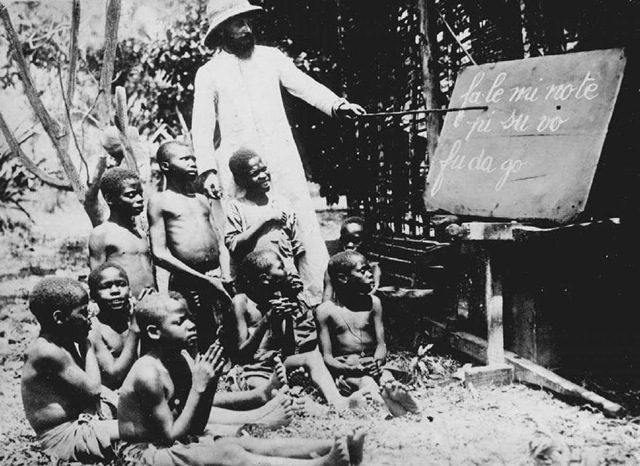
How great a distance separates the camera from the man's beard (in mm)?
5082

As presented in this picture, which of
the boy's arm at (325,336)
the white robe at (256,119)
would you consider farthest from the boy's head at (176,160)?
the boy's arm at (325,336)

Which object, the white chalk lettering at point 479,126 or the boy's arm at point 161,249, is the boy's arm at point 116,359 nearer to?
the boy's arm at point 161,249

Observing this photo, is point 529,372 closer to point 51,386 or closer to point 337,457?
point 337,457

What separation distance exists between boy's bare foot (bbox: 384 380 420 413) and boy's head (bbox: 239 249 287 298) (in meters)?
0.99

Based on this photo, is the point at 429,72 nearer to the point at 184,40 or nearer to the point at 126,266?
the point at 126,266

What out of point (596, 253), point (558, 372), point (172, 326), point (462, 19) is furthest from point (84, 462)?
point (462, 19)

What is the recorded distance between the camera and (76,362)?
125 inches

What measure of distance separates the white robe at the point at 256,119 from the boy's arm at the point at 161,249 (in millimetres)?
855

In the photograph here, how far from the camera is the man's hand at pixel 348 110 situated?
4895 mm

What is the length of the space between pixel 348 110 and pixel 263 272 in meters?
1.62

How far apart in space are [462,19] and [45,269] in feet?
20.5

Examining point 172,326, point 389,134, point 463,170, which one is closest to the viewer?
point 172,326

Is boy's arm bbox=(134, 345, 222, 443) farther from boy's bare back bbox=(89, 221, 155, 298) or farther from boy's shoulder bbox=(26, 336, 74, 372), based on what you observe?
boy's bare back bbox=(89, 221, 155, 298)

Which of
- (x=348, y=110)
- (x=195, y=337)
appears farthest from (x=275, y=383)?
(x=348, y=110)
